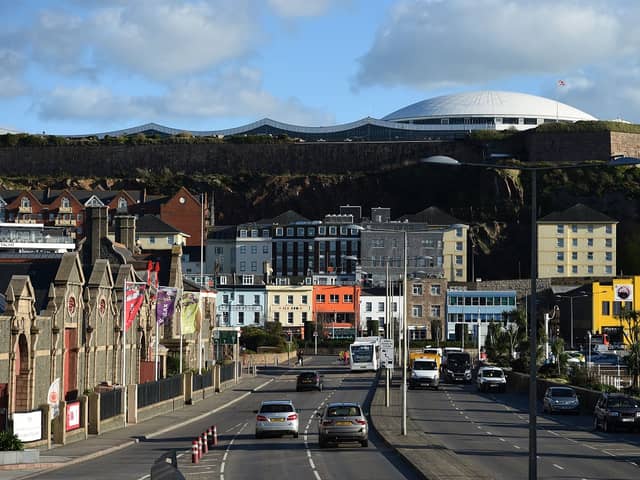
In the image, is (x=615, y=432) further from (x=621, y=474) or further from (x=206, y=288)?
(x=206, y=288)

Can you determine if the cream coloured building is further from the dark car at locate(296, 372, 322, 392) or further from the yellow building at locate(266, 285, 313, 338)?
the dark car at locate(296, 372, 322, 392)

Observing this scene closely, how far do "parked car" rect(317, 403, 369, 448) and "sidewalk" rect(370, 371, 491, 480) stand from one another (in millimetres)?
1125

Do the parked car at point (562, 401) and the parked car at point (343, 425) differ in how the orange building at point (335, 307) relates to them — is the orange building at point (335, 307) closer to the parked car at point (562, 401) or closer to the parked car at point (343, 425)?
the parked car at point (562, 401)

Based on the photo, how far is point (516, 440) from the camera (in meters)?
52.5

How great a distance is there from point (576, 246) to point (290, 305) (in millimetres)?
46977

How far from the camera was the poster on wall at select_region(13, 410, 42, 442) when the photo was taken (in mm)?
45756

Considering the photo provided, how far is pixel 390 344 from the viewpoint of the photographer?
67375 mm

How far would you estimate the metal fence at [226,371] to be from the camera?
9622 cm

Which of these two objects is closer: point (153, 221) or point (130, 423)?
point (130, 423)

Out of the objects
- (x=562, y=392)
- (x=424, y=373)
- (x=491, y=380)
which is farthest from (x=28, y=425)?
(x=424, y=373)

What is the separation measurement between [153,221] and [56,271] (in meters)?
117

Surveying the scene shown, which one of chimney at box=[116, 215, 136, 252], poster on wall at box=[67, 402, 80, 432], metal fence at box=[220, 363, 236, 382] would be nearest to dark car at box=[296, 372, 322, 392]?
metal fence at box=[220, 363, 236, 382]

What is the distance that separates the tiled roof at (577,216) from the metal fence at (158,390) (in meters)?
126

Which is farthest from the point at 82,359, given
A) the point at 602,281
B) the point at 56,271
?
the point at 602,281
